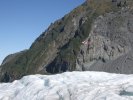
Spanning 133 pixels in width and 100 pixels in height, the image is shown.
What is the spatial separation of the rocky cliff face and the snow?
56.8 meters

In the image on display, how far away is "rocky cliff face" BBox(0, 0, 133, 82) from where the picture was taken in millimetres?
75688

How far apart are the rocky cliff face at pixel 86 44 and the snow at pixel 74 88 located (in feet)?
186

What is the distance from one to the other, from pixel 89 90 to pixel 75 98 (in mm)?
347

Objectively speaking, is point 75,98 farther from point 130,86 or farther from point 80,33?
point 80,33

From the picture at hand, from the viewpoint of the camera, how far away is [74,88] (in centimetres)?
866

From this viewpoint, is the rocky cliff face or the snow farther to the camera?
the rocky cliff face

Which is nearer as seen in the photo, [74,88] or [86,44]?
[74,88]

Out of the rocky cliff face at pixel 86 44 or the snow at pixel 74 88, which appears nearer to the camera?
the snow at pixel 74 88

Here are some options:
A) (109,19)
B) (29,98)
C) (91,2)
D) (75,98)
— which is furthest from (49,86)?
(91,2)

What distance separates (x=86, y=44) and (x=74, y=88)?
7328cm

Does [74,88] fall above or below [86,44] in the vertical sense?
below

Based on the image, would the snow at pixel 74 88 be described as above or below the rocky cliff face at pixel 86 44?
below

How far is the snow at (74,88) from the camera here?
26.4 feet

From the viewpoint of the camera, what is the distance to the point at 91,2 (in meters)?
102
